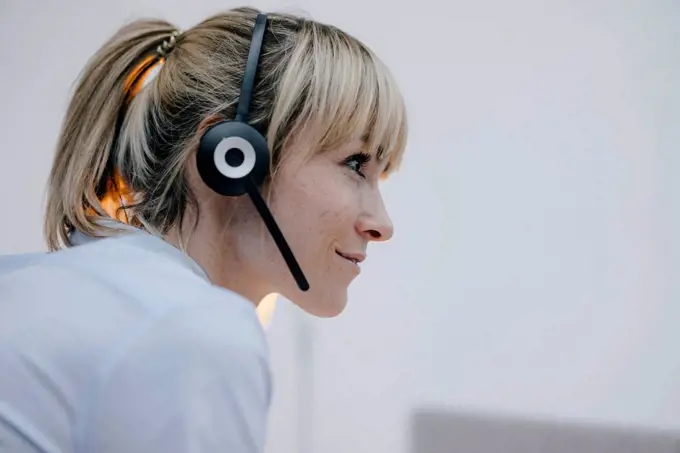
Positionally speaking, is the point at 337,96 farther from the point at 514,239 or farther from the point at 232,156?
the point at 514,239

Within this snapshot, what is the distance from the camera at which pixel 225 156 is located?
28.3 inches

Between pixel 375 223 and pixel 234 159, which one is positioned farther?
pixel 375 223

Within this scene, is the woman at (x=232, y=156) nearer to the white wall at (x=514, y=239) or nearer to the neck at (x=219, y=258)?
the neck at (x=219, y=258)

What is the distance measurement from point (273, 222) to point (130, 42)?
0.25m

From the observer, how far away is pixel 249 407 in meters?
0.51

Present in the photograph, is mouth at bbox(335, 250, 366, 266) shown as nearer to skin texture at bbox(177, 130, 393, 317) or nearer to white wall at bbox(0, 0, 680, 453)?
skin texture at bbox(177, 130, 393, 317)

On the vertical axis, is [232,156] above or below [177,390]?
above

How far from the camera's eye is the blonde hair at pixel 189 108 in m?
0.78

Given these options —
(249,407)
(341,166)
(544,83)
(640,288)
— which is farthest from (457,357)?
(249,407)

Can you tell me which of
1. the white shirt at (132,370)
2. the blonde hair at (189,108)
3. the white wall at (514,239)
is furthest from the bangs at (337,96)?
the white wall at (514,239)

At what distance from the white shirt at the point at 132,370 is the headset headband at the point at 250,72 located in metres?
0.24

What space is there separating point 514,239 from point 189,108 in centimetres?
69

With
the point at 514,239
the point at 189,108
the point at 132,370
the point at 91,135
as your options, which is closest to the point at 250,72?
the point at 189,108

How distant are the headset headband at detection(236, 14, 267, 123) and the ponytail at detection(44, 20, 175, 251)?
0.12m
